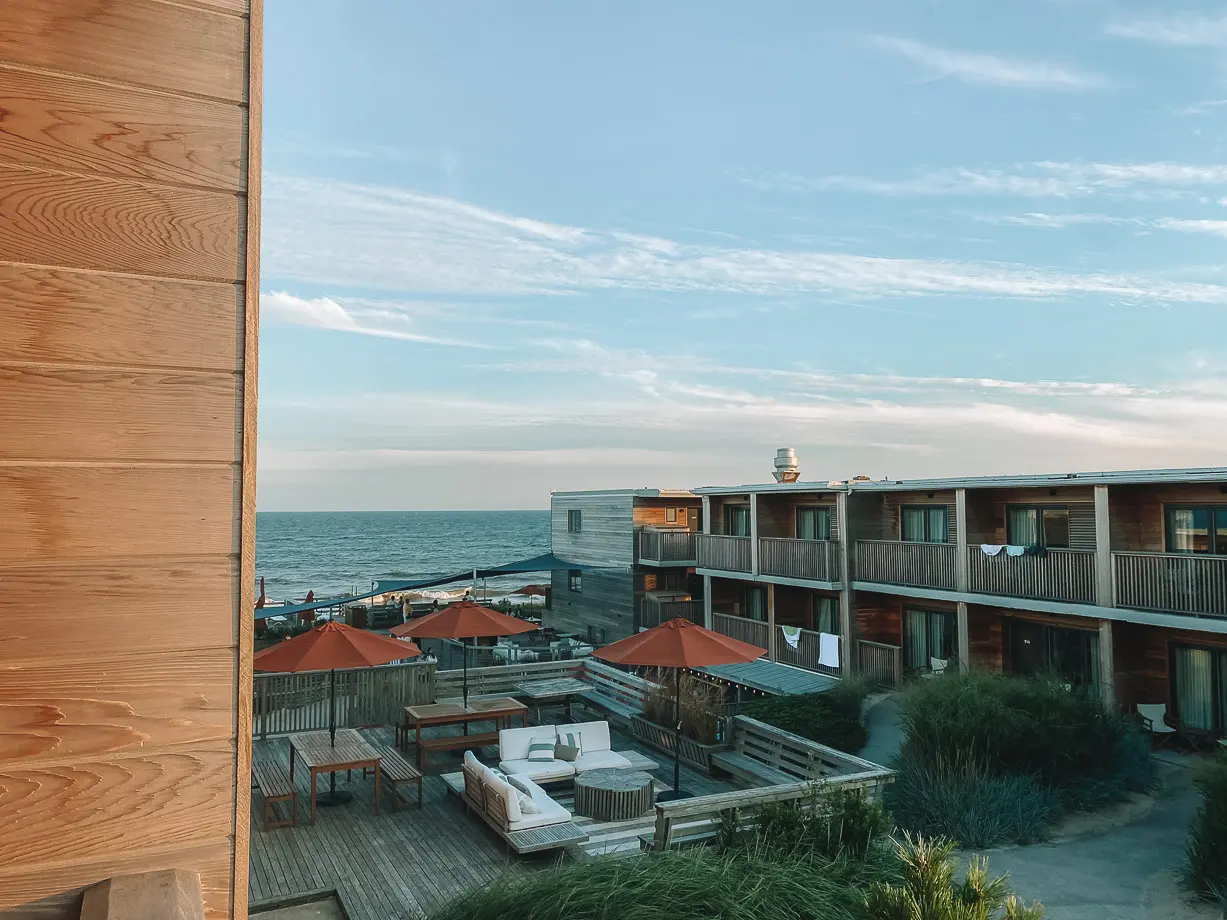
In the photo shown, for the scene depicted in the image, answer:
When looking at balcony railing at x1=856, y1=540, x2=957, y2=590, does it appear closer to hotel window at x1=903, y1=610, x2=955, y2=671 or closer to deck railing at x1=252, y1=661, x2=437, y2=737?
hotel window at x1=903, y1=610, x2=955, y2=671

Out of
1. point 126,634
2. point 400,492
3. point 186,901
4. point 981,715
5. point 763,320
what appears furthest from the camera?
point 400,492

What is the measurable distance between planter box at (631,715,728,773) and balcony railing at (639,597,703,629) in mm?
12173

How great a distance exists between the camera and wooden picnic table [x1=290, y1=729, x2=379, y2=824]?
898 centimetres

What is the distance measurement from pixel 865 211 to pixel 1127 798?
17.6m

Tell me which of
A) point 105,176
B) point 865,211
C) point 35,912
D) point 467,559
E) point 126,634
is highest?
point 865,211

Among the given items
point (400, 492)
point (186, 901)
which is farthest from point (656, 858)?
point (400, 492)

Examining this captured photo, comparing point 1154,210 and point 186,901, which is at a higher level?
point 1154,210

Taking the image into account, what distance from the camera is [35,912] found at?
1733mm

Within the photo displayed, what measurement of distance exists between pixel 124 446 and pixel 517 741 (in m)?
9.31

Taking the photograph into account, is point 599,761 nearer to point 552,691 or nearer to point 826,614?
point 552,691

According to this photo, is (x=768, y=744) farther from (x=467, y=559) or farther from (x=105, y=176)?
(x=467, y=559)

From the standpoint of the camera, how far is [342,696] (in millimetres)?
12945

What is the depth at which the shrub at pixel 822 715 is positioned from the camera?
12.5 metres

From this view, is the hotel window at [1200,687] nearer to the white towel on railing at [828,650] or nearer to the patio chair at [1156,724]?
the patio chair at [1156,724]
